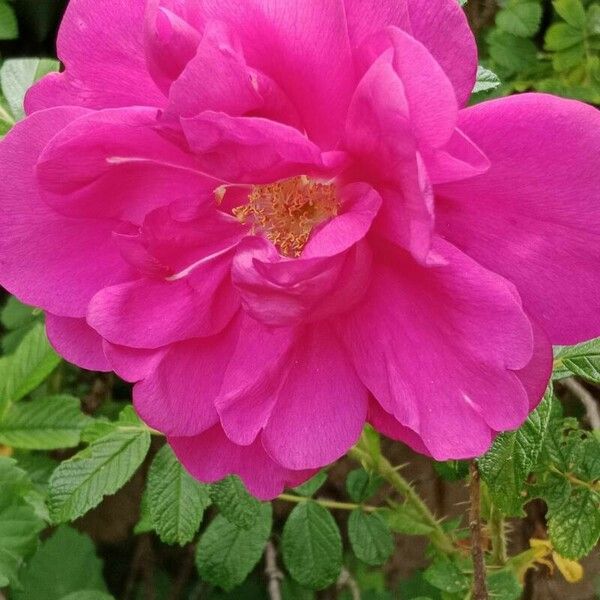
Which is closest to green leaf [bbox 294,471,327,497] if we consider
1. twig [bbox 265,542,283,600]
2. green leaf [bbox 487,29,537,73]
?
twig [bbox 265,542,283,600]

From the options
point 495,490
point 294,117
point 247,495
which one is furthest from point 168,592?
point 294,117

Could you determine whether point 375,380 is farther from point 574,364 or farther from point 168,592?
point 168,592

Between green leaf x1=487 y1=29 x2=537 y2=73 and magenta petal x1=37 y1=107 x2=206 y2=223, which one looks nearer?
magenta petal x1=37 y1=107 x2=206 y2=223

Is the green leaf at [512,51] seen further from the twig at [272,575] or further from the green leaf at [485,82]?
the twig at [272,575]

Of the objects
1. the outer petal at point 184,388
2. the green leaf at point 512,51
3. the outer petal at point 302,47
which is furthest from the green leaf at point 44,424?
the green leaf at point 512,51

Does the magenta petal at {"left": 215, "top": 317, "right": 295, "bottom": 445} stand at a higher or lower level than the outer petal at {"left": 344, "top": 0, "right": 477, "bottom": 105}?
lower

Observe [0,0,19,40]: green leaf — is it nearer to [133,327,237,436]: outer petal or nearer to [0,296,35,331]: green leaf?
[0,296,35,331]: green leaf

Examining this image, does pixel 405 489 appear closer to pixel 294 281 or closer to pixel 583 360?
pixel 583 360
